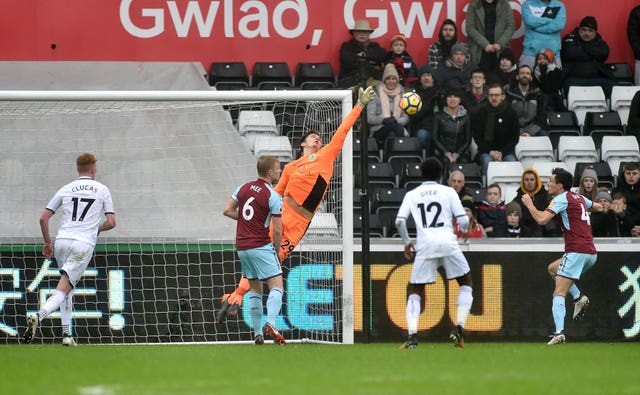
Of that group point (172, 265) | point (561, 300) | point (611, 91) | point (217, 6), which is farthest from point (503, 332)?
point (217, 6)

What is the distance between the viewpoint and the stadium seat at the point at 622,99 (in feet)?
65.3

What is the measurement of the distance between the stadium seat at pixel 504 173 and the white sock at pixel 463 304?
5.21m

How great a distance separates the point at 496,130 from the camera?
1839 cm

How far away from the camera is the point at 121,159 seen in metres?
15.2

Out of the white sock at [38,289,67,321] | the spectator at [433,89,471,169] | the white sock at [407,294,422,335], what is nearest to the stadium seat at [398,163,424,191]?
the spectator at [433,89,471,169]

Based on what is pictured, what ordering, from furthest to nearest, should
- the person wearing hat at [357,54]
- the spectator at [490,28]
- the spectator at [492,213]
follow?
the spectator at [490,28], the person wearing hat at [357,54], the spectator at [492,213]

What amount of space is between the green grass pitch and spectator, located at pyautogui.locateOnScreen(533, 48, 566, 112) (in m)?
7.58

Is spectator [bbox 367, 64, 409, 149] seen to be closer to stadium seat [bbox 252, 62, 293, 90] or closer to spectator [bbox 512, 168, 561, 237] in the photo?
stadium seat [bbox 252, 62, 293, 90]

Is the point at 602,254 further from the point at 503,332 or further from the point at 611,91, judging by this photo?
the point at 611,91

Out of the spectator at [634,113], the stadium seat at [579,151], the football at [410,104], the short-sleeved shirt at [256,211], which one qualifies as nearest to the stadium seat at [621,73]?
the spectator at [634,113]

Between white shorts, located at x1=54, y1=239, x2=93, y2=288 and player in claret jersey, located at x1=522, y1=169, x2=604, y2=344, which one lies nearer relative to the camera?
white shorts, located at x1=54, y1=239, x2=93, y2=288

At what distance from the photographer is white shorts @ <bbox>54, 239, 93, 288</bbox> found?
12.7m

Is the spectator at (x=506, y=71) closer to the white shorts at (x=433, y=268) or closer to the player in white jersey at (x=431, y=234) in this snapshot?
the player in white jersey at (x=431, y=234)

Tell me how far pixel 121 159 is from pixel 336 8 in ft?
21.4
